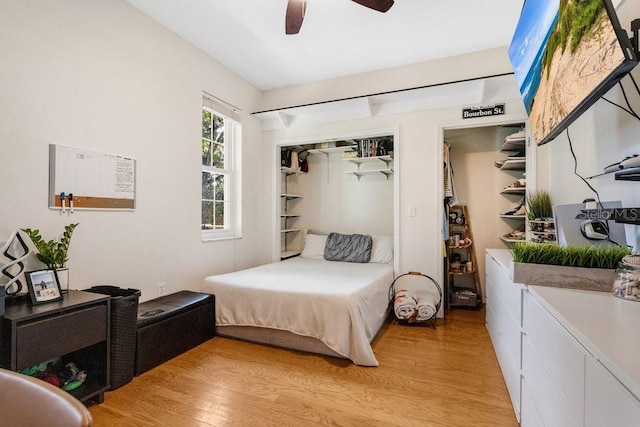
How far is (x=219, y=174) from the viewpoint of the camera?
3504 mm

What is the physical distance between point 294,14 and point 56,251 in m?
2.19

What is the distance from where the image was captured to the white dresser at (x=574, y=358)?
65cm

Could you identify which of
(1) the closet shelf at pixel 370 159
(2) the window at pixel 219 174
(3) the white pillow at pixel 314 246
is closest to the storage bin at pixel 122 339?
(2) the window at pixel 219 174

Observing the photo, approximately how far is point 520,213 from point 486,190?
1.72ft

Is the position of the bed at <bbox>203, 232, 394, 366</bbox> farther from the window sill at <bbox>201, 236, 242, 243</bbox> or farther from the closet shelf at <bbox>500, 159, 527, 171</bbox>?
the closet shelf at <bbox>500, 159, 527, 171</bbox>

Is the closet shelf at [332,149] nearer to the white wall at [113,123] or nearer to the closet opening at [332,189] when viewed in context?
the closet opening at [332,189]

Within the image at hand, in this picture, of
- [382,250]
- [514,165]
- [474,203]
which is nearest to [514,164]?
[514,165]

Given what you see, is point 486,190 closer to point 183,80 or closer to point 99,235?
point 183,80

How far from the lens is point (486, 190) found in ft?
12.0

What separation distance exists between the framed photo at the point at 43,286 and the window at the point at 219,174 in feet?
4.79

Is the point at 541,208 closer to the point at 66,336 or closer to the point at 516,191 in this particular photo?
the point at 516,191

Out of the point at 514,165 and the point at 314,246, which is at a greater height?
the point at 514,165

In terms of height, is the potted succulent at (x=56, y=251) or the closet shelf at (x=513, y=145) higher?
the closet shelf at (x=513, y=145)

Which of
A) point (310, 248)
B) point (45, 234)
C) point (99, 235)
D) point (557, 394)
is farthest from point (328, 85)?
point (557, 394)
